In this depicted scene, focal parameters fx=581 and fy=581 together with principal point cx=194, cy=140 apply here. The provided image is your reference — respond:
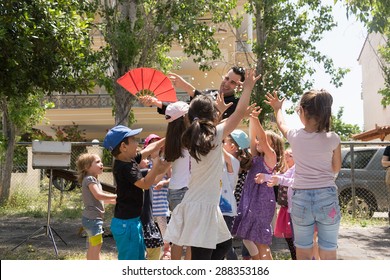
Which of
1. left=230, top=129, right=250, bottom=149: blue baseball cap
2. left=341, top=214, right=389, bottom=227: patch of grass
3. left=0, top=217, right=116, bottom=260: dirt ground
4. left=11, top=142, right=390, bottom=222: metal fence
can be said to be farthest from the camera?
left=11, top=142, right=390, bottom=222: metal fence

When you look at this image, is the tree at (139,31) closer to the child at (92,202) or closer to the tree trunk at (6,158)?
the tree trunk at (6,158)

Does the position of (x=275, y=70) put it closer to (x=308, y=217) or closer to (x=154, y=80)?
(x=154, y=80)

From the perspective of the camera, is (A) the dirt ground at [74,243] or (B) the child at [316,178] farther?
(A) the dirt ground at [74,243]

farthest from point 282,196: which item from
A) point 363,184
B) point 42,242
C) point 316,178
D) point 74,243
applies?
point 363,184

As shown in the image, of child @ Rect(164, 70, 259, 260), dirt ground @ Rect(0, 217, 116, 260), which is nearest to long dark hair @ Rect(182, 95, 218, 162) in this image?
child @ Rect(164, 70, 259, 260)

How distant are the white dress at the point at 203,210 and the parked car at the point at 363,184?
8780 millimetres

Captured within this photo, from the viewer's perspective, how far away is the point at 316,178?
15.2 ft

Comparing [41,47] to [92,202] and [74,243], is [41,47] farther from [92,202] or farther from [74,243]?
[74,243]

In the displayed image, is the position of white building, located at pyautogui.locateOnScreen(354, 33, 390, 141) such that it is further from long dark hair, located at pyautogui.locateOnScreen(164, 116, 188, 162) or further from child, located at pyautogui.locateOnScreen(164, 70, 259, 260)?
Answer: child, located at pyautogui.locateOnScreen(164, 70, 259, 260)

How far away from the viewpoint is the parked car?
1248 cm

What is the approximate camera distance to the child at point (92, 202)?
6047mm

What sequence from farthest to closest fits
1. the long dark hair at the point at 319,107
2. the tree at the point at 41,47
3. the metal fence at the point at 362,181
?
the metal fence at the point at 362,181
the tree at the point at 41,47
the long dark hair at the point at 319,107

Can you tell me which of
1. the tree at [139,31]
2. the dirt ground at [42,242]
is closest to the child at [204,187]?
the dirt ground at [42,242]

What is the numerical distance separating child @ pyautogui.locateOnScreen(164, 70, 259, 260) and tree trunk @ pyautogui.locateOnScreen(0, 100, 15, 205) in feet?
35.4
